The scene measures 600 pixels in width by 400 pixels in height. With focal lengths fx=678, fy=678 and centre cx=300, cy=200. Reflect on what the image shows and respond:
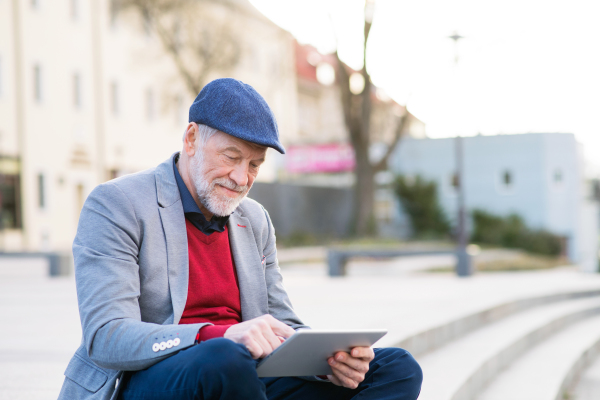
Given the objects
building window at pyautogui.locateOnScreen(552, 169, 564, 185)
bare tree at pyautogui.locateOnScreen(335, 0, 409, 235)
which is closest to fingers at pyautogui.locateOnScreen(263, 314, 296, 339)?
bare tree at pyautogui.locateOnScreen(335, 0, 409, 235)

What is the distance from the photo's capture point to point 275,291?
8.89 ft

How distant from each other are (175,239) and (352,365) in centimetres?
73

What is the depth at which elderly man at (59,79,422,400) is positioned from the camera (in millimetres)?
2037

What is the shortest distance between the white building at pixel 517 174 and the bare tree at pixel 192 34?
12.3m

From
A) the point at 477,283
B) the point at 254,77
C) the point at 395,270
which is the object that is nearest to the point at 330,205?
the point at 254,77

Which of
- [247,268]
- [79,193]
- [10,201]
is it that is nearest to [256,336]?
[247,268]

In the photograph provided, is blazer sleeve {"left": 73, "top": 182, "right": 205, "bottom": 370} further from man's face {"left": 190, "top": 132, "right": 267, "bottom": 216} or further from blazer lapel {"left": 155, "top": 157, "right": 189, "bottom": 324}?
man's face {"left": 190, "top": 132, "right": 267, "bottom": 216}

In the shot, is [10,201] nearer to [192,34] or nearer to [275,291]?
[192,34]

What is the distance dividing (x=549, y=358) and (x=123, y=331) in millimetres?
5188

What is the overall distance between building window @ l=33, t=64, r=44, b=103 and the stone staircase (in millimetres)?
19501

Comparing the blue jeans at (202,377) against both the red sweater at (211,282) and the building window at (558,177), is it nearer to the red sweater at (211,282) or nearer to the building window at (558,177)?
the red sweater at (211,282)

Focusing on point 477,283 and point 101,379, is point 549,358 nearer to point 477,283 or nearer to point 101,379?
point 101,379

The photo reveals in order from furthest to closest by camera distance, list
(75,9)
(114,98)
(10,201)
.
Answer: (114,98), (75,9), (10,201)

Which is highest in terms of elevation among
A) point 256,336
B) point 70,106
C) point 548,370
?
point 70,106
